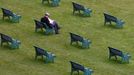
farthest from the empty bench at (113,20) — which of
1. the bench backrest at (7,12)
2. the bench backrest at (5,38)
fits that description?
the bench backrest at (5,38)

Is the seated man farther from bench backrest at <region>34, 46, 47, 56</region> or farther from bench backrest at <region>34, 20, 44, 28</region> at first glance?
bench backrest at <region>34, 46, 47, 56</region>

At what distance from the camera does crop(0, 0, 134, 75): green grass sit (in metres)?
22.8

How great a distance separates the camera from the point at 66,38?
86.6 ft

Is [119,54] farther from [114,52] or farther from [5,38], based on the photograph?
[5,38]

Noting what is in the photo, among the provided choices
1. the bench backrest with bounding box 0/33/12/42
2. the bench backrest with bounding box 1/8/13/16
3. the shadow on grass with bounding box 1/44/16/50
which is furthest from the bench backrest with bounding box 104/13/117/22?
the bench backrest with bounding box 0/33/12/42

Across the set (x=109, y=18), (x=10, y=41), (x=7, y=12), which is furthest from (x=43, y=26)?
(x=109, y=18)

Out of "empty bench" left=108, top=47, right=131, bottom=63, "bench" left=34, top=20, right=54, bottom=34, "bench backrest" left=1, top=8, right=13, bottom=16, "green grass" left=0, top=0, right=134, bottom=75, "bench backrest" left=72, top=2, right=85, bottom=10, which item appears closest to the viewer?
"green grass" left=0, top=0, right=134, bottom=75

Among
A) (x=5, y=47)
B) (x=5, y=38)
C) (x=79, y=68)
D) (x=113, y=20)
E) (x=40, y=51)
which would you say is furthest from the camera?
(x=113, y=20)

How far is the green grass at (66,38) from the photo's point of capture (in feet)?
74.7

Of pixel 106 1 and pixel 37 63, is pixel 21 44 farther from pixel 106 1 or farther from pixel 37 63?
pixel 106 1

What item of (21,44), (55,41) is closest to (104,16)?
(55,41)

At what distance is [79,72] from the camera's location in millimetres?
22344

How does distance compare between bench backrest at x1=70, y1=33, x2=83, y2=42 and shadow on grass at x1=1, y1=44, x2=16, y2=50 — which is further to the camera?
shadow on grass at x1=1, y1=44, x2=16, y2=50

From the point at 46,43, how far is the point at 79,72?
385 cm
